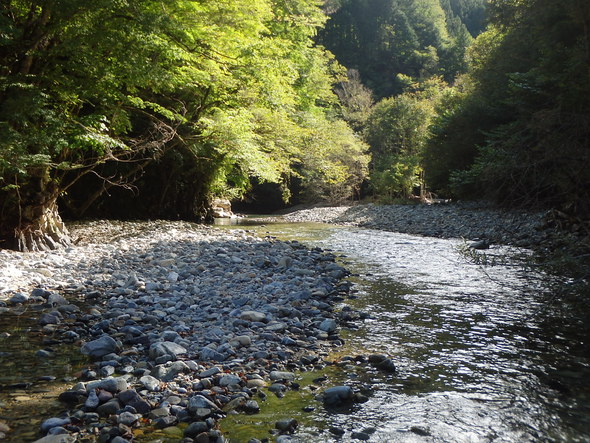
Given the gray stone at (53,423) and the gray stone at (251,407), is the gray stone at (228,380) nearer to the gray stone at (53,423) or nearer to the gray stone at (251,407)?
the gray stone at (251,407)

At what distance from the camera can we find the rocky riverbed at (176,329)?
3.03 metres

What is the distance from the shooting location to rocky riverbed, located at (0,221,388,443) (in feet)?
9.93

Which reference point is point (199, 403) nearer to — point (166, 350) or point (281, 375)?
point (281, 375)

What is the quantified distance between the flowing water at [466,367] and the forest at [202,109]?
152cm

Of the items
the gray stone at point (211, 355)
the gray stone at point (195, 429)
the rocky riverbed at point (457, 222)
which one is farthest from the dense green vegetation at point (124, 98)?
the rocky riverbed at point (457, 222)

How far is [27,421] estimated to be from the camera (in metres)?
2.86

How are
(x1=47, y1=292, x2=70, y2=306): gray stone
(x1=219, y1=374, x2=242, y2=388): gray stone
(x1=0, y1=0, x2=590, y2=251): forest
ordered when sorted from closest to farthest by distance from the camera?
(x1=219, y1=374, x2=242, y2=388): gray stone, (x1=47, y1=292, x2=70, y2=306): gray stone, (x1=0, y1=0, x2=590, y2=251): forest

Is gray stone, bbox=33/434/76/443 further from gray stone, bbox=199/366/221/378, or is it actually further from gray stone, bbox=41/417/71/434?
gray stone, bbox=199/366/221/378

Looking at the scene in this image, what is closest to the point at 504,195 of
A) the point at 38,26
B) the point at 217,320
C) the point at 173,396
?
the point at 217,320

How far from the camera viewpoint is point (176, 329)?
15.6ft

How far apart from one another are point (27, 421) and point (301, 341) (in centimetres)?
252

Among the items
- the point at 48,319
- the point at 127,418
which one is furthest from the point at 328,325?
the point at 48,319

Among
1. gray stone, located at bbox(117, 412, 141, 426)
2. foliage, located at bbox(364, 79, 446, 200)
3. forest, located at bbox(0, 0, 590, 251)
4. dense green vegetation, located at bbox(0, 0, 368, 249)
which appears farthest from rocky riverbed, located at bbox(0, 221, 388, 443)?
foliage, located at bbox(364, 79, 446, 200)

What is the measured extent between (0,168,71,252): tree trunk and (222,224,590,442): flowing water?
6999mm
